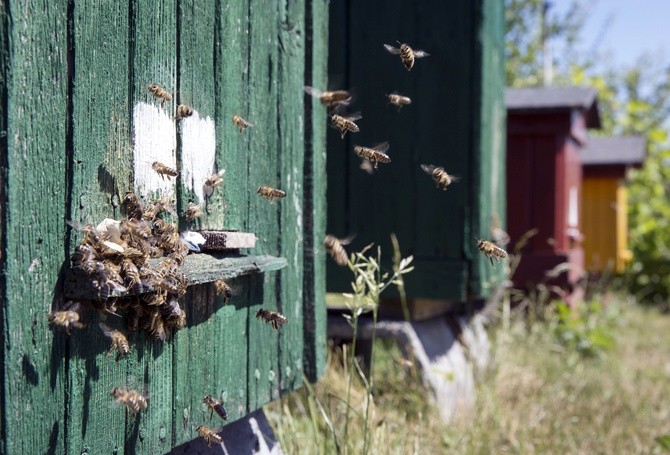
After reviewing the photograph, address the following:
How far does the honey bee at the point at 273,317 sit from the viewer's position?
2.69 meters

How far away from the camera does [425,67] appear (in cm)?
512

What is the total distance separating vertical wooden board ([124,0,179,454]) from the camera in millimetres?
2178

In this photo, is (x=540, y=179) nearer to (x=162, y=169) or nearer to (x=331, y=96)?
(x=331, y=96)

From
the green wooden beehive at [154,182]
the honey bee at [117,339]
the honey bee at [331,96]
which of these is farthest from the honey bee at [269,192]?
the honey bee at [117,339]

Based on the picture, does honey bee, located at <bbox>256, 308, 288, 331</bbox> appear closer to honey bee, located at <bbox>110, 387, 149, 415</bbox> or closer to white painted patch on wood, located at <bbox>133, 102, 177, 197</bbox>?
white painted patch on wood, located at <bbox>133, 102, 177, 197</bbox>

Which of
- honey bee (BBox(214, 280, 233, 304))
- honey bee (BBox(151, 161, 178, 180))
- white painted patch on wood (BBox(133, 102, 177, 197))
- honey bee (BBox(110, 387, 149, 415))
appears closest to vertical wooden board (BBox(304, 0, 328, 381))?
honey bee (BBox(214, 280, 233, 304))

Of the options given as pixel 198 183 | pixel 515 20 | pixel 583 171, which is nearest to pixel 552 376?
pixel 198 183

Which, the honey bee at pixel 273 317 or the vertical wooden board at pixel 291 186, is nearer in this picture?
the honey bee at pixel 273 317

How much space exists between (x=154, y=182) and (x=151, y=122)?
16cm

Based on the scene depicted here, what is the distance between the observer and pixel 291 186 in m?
3.16

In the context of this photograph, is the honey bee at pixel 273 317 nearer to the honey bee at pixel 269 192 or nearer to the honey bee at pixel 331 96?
the honey bee at pixel 269 192

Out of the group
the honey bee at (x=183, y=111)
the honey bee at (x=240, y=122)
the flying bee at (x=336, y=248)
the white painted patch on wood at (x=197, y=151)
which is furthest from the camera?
the flying bee at (x=336, y=248)

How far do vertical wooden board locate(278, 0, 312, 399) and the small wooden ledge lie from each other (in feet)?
0.68

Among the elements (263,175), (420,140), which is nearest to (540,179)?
(420,140)
